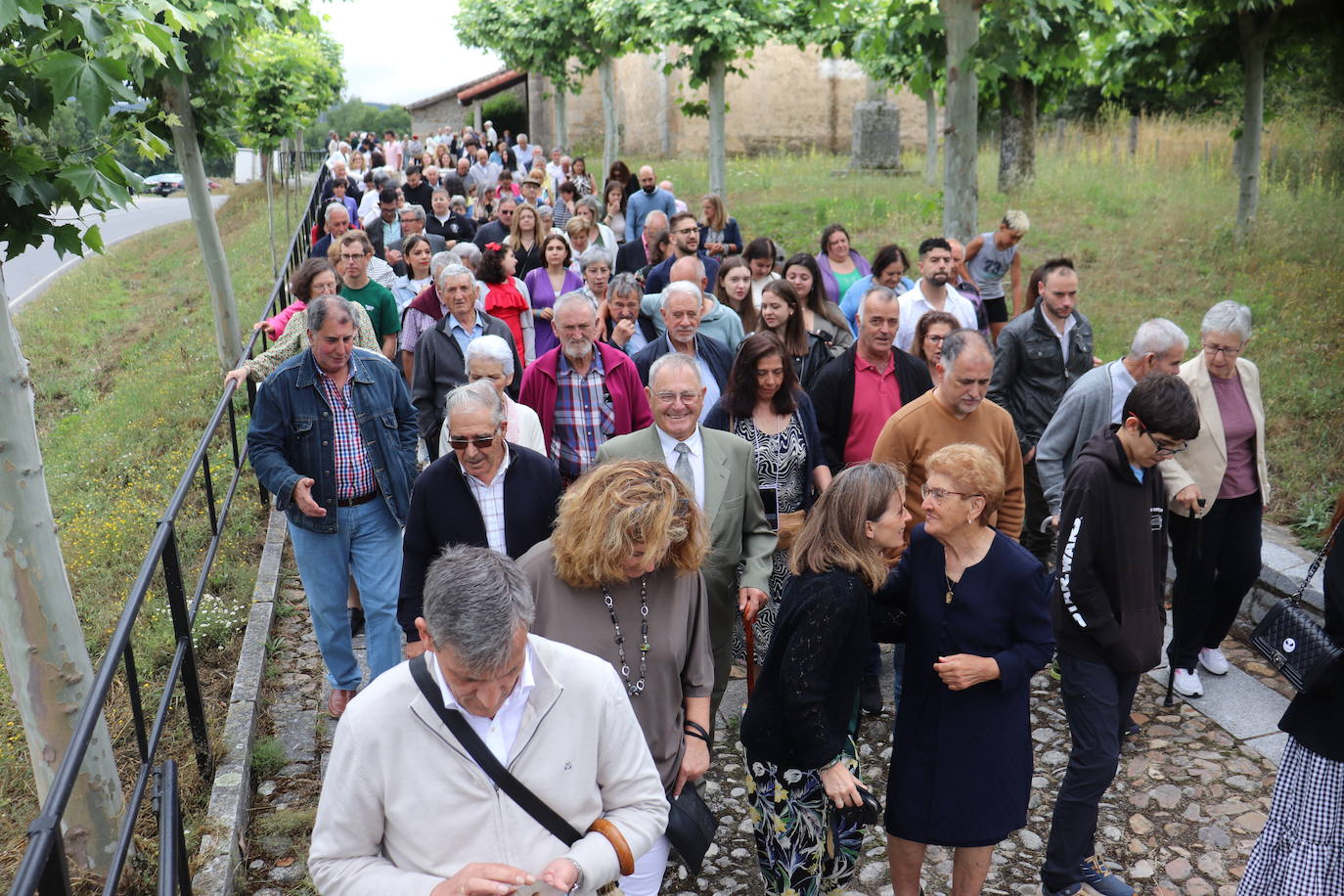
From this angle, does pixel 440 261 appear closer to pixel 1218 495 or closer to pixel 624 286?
pixel 624 286

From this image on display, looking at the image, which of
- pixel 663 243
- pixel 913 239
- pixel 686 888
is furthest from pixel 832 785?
pixel 913 239

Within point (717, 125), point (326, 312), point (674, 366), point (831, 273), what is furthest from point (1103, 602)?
point (717, 125)

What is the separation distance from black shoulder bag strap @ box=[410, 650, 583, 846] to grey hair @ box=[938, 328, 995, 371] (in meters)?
3.22

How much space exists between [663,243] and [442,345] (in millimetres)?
3697

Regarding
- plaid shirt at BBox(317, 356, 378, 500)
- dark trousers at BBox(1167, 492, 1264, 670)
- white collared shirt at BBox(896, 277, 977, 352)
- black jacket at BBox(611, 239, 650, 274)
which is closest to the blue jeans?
plaid shirt at BBox(317, 356, 378, 500)

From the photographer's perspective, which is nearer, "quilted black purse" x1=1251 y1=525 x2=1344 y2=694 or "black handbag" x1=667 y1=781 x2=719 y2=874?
"black handbag" x1=667 y1=781 x2=719 y2=874

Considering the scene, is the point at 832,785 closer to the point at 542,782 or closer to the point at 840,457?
the point at 542,782

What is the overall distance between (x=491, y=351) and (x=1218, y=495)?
3.87 m

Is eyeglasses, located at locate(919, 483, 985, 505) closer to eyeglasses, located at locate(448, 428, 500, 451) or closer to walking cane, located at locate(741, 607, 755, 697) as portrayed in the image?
walking cane, located at locate(741, 607, 755, 697)

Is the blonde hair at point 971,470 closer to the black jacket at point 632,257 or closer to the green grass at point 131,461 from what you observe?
the green grass at point 131,461

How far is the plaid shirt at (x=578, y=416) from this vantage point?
5.68m

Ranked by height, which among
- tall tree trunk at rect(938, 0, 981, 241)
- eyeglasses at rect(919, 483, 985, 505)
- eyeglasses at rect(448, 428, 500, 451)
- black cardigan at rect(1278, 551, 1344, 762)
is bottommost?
black cardigan at rect(1278, 551, 1344, 762)

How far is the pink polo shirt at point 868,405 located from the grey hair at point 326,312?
8.55 ft

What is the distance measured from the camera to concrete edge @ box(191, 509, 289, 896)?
155 inches
